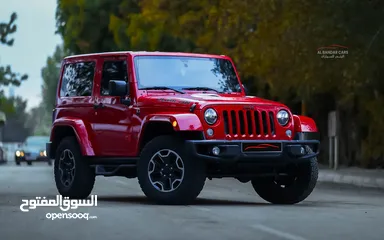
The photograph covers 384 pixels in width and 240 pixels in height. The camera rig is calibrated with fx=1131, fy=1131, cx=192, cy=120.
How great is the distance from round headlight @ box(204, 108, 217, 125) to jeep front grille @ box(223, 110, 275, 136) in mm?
200

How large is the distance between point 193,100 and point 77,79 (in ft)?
10.9

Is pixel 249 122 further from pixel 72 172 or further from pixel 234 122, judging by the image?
pixel 72 172

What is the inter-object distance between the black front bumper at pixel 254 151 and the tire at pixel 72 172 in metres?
2.86

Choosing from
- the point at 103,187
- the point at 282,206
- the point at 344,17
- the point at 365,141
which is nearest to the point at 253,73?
the point at 365,141

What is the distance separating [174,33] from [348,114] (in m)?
7.18

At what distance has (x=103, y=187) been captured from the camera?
78.4 feet

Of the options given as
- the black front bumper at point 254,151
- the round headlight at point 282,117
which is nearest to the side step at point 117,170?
the black front bumper at point 254,151

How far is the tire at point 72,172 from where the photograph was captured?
731 inches

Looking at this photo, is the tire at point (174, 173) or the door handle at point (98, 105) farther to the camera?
the door handle at point (98, 105)

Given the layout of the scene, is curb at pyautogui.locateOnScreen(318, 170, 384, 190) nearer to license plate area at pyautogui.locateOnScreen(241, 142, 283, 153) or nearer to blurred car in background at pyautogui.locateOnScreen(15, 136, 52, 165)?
license plate area at pyautogui.locateOnScreen(241, 142, 283, 153)

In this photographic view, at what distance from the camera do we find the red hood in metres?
16.6

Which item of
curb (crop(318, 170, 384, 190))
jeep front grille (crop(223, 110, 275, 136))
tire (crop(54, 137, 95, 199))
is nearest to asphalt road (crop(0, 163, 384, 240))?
tire (crop(54, 137, 95, 199))

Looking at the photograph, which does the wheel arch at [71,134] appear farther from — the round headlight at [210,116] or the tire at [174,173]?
the round headlight at [210,116]

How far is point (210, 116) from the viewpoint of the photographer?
16.5 m
